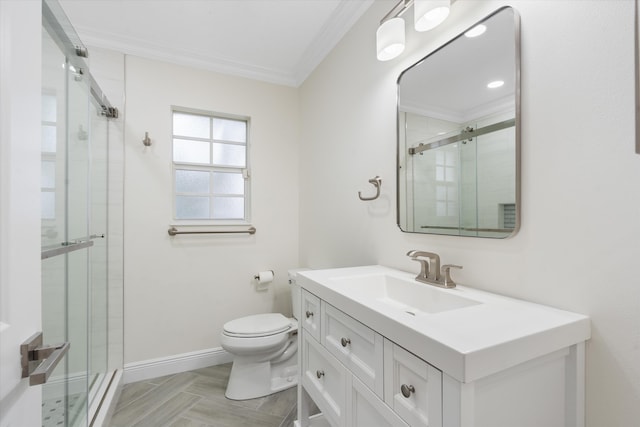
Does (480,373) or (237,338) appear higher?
(480,373)

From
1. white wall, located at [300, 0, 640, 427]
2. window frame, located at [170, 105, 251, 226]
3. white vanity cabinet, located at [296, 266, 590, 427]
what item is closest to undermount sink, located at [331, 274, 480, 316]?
white vanity cabinet, located at [296, 266, 590, 427]

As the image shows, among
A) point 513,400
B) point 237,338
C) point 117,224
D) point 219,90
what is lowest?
point 237,338

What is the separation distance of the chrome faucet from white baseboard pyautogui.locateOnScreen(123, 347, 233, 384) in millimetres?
1939

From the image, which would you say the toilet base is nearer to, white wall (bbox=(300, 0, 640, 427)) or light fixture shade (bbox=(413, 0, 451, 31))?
white wall (bbox=(300, 0, 640, 427))

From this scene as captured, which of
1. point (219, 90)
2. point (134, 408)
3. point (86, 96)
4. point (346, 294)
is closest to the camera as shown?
point (346, 294)

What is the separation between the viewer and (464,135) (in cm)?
119

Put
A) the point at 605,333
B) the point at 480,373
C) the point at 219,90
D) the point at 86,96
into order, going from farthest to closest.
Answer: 1. the point at 219,90
2. the point at 86,96
3. the point at 605,333
4. the point at 480,373

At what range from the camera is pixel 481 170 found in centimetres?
112

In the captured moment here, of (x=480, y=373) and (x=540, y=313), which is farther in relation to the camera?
(x=540, y=313)

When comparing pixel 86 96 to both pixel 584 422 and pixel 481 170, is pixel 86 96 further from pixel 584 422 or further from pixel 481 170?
pixel 584 422

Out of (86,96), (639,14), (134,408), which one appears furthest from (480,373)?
(134,408)

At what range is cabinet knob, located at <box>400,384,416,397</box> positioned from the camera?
77 centimetres

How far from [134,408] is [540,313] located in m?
2.31

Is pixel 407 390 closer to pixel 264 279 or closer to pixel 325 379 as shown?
pixel 325 379
